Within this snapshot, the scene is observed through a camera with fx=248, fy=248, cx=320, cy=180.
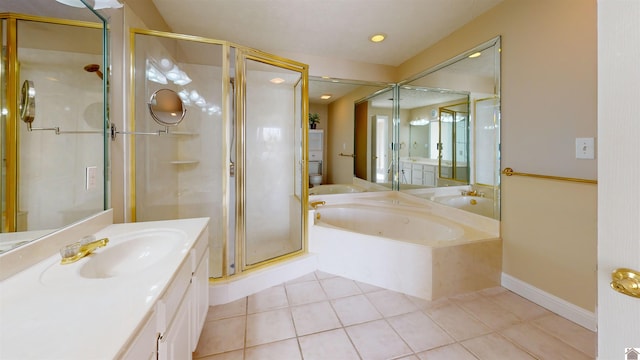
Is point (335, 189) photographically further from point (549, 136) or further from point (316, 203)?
point (549, 136)

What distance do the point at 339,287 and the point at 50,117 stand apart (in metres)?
2.07

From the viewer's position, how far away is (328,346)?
1.47 metres

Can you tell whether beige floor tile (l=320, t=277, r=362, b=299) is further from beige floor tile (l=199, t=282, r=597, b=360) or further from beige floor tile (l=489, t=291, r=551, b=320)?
beige floor tile (l=489, t=291, r=551, b=320)

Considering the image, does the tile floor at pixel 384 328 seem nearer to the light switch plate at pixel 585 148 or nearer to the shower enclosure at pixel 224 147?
the shower enclosure at pixel 224 147

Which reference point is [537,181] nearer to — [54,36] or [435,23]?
[435,23]

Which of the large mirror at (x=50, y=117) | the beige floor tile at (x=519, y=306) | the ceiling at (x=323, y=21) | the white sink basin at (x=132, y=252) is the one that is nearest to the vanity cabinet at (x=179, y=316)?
the white sink basin at (x=132, y=252)

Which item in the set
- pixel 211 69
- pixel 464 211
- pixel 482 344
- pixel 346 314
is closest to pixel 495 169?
pixel 464 211

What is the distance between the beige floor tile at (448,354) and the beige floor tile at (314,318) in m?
0.54

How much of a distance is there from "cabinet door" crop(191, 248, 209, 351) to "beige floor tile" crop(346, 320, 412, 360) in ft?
2.92

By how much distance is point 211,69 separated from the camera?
7.52 feet

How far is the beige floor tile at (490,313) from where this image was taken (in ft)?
5.50

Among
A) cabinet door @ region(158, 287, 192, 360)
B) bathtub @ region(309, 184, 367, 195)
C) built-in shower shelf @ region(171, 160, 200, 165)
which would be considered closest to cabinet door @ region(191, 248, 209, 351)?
cabinet door @ region(158, 287, 192, 360)

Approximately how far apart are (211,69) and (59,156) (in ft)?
4.91

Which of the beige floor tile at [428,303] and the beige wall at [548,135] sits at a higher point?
the beige wall at [548,135]
